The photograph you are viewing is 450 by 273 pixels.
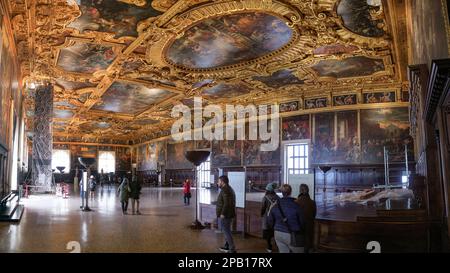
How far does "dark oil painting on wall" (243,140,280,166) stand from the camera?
23.2 metres

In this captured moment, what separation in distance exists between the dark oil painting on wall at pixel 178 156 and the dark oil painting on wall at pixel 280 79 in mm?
15970

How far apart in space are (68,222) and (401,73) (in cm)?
1564

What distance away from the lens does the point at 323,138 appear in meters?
20.7

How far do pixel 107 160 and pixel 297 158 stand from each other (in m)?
33.6

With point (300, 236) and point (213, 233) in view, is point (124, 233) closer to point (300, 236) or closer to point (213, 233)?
point (213, 233)

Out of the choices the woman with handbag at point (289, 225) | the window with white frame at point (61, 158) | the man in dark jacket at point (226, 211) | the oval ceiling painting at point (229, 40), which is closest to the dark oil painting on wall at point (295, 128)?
the oval ceiling painting at point (229, 40)

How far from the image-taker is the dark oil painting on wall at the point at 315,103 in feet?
69.0

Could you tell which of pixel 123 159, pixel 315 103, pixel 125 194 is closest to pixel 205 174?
pixel 315 103

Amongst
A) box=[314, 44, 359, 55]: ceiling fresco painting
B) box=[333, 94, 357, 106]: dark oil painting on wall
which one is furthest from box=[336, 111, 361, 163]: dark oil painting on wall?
box=[314, 44, 359, 55]: ceiling fresco painting

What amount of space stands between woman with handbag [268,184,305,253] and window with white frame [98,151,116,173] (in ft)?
152

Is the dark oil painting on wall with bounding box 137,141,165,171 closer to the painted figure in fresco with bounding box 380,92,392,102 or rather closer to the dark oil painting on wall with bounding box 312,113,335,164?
the dark oil painting on wall with bounding box 312,113,335,164

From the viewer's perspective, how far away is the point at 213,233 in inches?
352

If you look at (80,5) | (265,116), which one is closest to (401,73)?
(265,116)

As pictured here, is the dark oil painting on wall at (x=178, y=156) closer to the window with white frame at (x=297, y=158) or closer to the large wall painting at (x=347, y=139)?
the window with white frame at (x=297, y=158)
